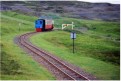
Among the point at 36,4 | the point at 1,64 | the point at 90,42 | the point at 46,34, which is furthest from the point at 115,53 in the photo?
the point at 1,64

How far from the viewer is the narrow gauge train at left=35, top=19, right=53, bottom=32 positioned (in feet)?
37.4

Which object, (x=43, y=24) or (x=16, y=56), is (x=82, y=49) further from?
(x=16, y=56)

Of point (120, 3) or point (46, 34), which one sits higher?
point (120, 3)

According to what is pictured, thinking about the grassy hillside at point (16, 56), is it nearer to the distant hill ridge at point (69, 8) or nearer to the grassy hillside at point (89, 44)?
the distant hill ridge at point (69, 8)

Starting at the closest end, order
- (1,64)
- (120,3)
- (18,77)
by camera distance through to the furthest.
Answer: (18,77) < (1,64) < (120,3)

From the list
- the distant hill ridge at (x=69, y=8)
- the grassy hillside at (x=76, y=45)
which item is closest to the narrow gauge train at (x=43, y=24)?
the grassy hillside at (x=76, y=45)

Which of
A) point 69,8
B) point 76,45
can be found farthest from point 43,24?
point 76,45

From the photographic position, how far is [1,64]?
10.3 meters

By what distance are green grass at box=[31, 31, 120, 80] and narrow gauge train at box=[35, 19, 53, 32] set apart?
315 mm

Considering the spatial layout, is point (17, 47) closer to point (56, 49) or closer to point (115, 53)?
point (56, 49)

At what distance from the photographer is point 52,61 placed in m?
10.7

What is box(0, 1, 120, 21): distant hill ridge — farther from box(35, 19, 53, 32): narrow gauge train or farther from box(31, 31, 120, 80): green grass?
box(31, 31, 120, 80): green grass

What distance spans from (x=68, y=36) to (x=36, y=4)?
2.22 meters

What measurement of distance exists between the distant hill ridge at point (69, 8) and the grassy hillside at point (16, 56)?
39 cm
